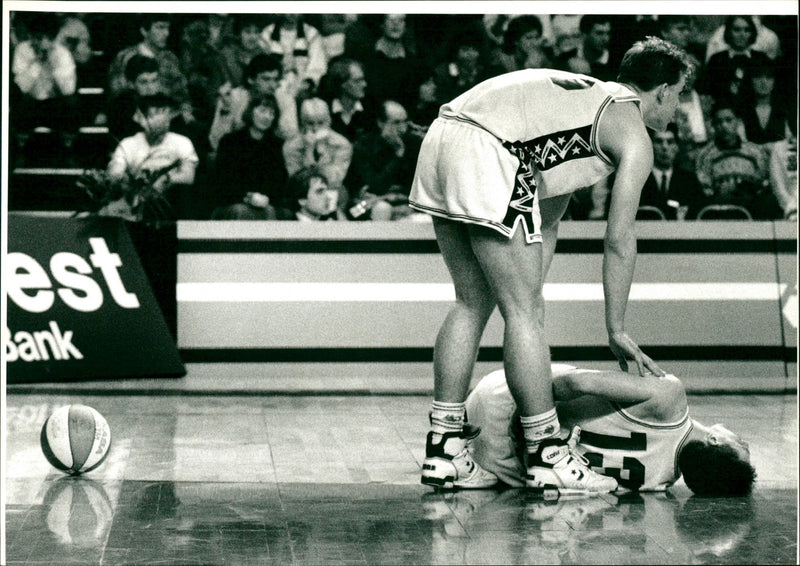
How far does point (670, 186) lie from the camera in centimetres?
830

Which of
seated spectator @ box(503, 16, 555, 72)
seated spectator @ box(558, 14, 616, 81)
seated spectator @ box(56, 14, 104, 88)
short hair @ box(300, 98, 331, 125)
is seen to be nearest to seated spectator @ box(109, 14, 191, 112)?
seated spectator @ box(56, 14, 104, 88)

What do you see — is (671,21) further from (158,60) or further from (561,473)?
(561,473)

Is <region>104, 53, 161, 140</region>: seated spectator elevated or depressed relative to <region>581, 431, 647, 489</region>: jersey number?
elevated

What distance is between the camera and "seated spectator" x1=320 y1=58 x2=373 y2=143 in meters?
8.34

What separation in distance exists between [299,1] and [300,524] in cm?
157

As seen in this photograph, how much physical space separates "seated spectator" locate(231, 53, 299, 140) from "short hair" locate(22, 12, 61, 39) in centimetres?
146

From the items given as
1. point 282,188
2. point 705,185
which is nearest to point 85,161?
point 282,188

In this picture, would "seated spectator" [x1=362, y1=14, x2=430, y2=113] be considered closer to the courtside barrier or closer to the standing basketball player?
the courtside barrier

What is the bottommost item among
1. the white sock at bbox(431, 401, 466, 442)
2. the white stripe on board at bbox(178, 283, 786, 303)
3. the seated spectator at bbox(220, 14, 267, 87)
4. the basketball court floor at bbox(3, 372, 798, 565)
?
the basketball court floor at bbox(3, 372, 798, 565)

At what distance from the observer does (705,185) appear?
27.4ft

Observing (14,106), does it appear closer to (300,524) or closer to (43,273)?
(43,273)

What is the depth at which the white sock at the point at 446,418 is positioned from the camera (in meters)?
4.21

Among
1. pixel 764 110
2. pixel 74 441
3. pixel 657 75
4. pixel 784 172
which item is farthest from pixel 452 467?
pixel 764 110

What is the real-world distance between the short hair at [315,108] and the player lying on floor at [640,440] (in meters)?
4.36
